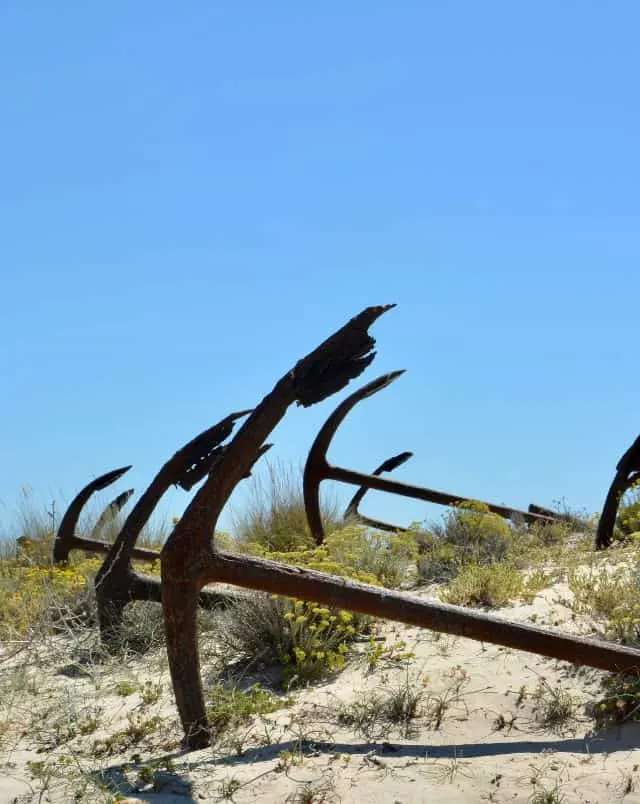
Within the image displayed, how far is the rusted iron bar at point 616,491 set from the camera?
7.98 metres

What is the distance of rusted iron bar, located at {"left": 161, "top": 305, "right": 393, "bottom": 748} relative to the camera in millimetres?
3932

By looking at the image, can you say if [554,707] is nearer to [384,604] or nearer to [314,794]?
[384,604]

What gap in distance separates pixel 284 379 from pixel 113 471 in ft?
14.6

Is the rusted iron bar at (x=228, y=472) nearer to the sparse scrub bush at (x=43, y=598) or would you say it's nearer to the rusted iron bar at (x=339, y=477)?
the sparse scrub bush at (x=43, y=598)

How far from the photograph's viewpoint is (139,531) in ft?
19.5

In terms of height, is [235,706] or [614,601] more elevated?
[614,601]

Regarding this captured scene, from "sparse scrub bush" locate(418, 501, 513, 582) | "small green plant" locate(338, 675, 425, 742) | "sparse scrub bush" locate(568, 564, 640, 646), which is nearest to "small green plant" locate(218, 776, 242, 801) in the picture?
"small green plant" locate(338, 675, 425, 742)

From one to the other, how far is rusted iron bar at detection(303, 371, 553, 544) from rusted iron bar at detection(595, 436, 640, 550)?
1.65 m

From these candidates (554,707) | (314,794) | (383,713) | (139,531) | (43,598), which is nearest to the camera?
(314,794)

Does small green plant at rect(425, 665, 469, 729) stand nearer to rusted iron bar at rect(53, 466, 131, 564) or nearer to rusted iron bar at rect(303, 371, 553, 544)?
rusted iron bar at rect(303, 371, 553, 544)

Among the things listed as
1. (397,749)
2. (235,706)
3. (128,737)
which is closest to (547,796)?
(397,749)

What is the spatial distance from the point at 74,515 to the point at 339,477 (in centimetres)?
246

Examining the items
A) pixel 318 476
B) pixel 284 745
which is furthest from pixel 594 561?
pixel 284 745

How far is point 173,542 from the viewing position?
13.0ft
